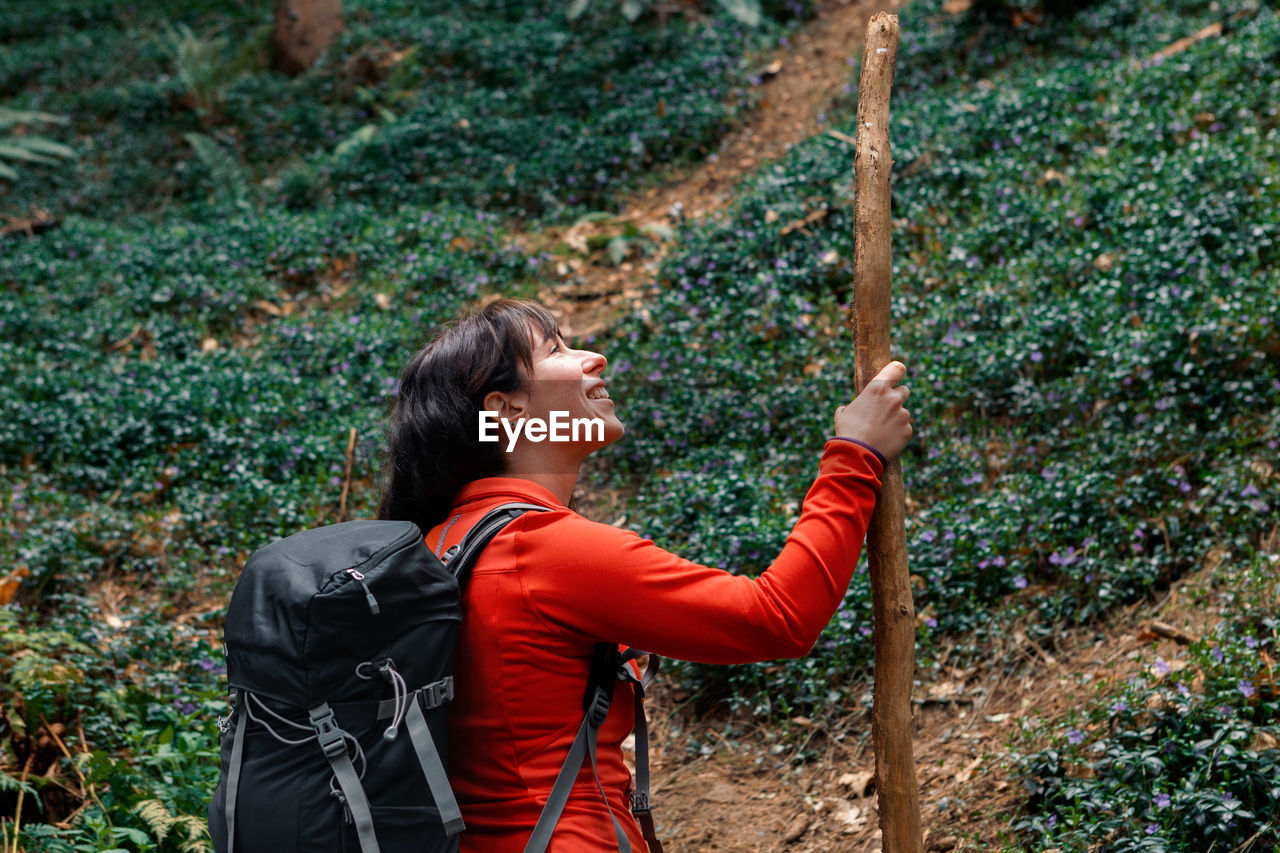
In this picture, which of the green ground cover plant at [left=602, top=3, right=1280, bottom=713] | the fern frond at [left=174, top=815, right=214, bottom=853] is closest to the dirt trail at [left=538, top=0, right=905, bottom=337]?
the green ground cover plant at [left=602, top=3, right=1280, bottom=713]

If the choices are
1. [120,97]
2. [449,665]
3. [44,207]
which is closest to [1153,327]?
[449,665]

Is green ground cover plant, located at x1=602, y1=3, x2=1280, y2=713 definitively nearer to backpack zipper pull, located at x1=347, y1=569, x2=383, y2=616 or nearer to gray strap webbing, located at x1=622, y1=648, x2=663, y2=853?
gray strap webbing, located at x1=622, y1=648, x2=663, y2=853

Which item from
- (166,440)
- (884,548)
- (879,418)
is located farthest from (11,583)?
(879,418)

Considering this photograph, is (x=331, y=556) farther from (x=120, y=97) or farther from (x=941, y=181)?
(x=120, y=97)

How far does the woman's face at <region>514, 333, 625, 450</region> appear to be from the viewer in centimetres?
235

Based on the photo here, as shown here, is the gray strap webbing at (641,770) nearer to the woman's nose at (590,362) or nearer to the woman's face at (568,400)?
the woman's face at (568,400)

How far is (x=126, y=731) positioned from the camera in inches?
160

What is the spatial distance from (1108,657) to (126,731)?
3926mm

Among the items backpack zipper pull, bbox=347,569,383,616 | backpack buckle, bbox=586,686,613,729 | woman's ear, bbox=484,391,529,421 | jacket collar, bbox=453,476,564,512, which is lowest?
backpack buckle, bbox=586,686,613,729

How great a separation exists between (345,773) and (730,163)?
→ 7.63m

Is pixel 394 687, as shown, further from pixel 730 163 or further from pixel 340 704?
pixel 730 163

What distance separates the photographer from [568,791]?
2072 millimetres

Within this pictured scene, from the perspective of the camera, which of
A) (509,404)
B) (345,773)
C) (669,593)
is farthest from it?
(509,404)

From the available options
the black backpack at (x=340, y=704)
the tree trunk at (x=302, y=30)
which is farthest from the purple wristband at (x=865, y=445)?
the tree trunk at (x=302, y=30)
